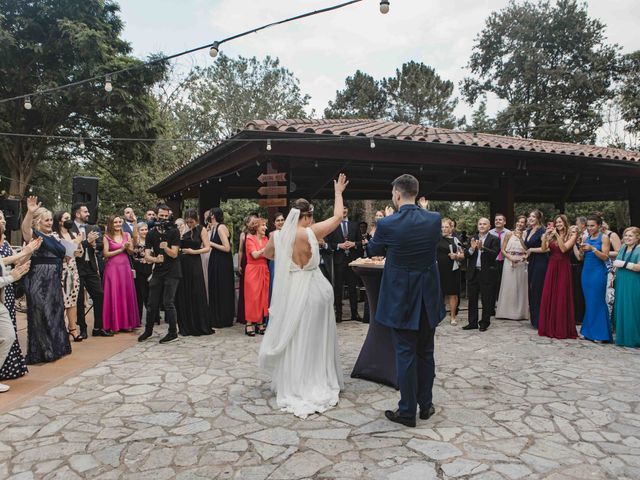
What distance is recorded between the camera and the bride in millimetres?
3969

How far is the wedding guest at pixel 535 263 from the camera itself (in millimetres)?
7191

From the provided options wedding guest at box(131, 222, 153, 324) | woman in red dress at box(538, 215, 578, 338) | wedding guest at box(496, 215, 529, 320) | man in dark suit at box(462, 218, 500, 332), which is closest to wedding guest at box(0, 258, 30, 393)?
wedding guest at box(131, 222, 153, 324)

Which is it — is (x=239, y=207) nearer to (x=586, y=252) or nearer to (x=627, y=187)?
(x=627, y=187)

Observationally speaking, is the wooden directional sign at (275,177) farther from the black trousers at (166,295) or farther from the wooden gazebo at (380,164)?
the black trousers at (166,295)

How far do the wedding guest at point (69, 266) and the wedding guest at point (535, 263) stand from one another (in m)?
6.74

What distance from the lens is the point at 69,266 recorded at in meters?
6.09

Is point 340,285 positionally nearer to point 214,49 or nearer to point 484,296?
point 484,296

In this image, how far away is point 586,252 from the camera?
6.58 metres

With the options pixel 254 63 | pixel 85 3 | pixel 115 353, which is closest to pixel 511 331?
pixel 115 353

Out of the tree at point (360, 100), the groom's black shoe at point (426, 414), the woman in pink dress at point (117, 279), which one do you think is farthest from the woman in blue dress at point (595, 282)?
the tree at point (360, 100)

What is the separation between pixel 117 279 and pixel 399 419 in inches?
196

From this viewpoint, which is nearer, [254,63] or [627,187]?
[627,187]

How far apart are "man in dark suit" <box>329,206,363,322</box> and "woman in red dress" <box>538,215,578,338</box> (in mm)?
2948

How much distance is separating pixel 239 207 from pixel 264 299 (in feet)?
57.0
